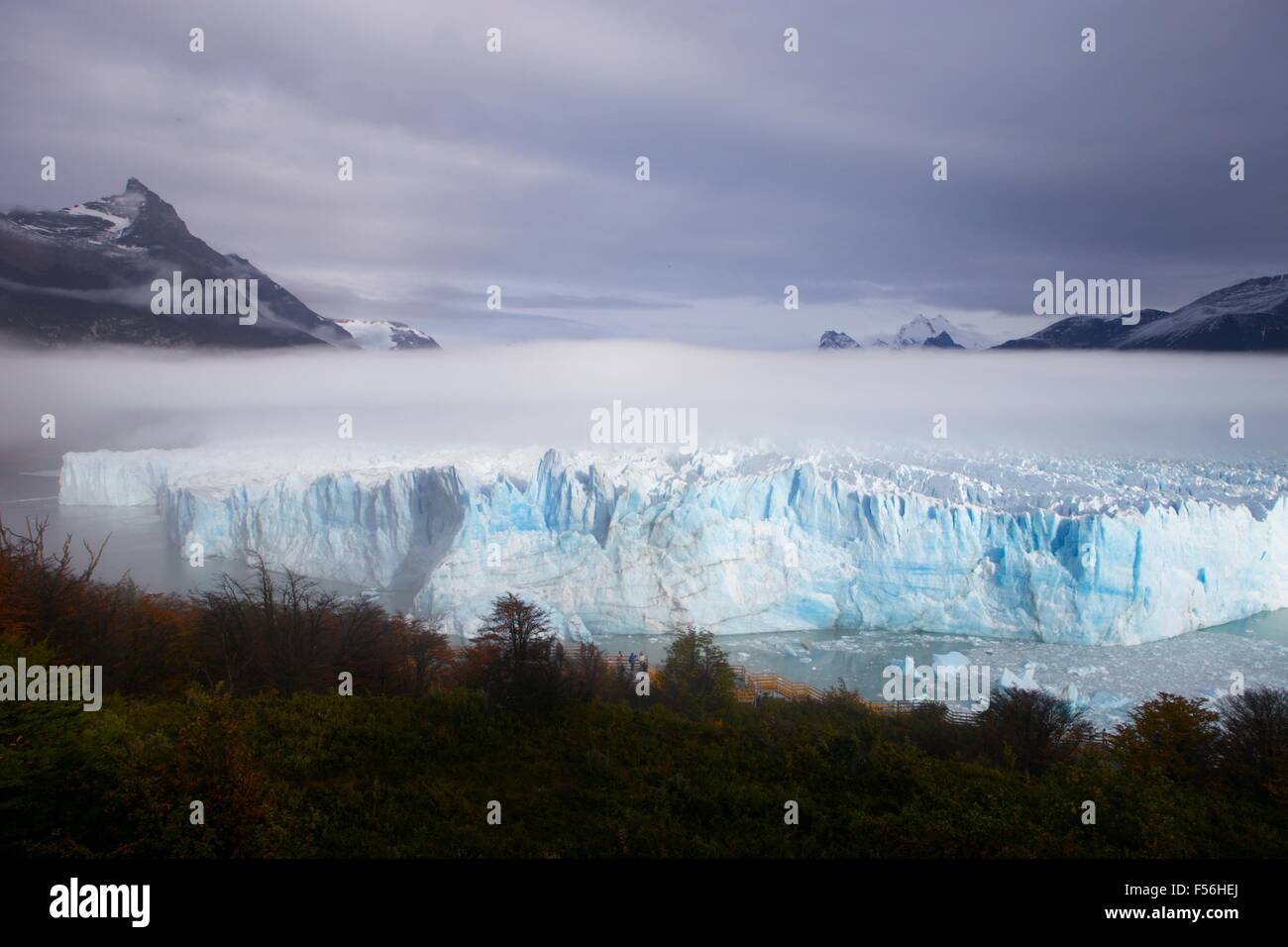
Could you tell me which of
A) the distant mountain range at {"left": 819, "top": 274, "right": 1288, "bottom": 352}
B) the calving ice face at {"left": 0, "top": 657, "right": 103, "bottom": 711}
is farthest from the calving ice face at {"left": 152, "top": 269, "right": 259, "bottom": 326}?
the distant mountain range at {"left": 819, "top": 274, "right": 1288, "bottom": 352}

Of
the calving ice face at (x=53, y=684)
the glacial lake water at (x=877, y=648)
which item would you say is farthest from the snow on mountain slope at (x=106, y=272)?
the calving ice face at (x=53, y=684)

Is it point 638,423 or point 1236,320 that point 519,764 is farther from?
point 1236,320

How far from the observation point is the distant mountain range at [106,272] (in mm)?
8914

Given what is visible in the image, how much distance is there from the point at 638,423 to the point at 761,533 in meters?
3.85

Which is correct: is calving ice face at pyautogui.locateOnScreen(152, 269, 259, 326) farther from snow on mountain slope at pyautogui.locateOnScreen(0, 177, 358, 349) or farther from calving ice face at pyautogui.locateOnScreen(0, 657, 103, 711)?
calving ice face at pyautogui.locateOnScreen(0, 657, 103, 711)

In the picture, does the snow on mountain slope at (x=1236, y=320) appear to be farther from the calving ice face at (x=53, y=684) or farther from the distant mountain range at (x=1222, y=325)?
the calving ice face at (x=53, y=684)

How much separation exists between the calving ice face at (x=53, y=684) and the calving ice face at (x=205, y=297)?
14.9 ft

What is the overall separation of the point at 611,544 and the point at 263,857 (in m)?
11.0

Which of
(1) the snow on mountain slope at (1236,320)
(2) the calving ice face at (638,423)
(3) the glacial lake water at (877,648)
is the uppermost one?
(1) the snow on mountain slope at (1236,320)

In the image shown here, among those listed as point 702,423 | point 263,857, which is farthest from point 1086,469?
point 263,857

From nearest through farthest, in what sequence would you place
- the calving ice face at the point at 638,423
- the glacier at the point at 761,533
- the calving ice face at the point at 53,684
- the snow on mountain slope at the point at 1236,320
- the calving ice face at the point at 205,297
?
the calving ice face at the point at 53,684 < the calving ice face at the point at 205,297 < the snow on mountain slope at the point at 1236,320 < the calving ice face at the point at 638,423 < the glacier at the point at 761,533

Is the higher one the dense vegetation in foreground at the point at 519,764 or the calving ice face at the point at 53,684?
the calving ice face at the point at 53,684

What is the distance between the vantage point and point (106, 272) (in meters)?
9.50

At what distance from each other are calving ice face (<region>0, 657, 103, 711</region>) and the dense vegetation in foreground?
158mm
